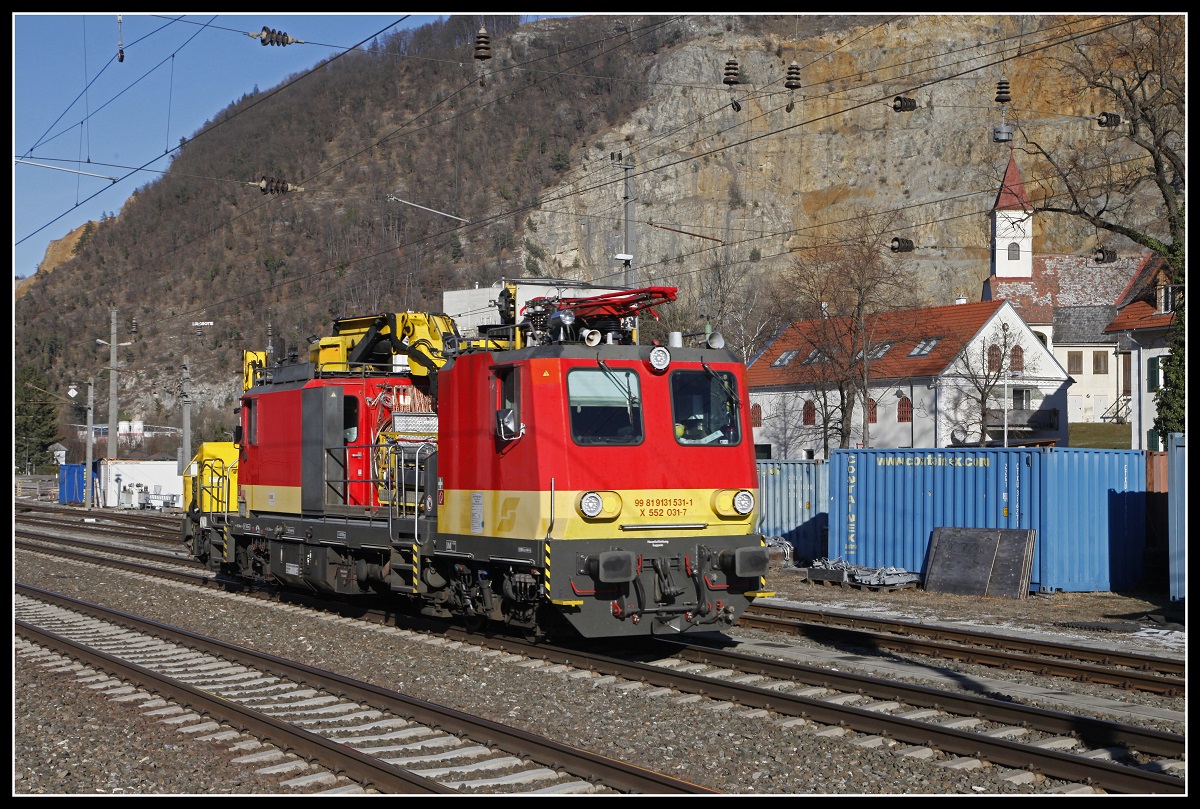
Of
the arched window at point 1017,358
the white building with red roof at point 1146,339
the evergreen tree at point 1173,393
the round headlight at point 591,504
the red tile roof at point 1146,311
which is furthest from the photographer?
the arched window at point 1017,358

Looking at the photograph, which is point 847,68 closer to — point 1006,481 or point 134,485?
point 134,485

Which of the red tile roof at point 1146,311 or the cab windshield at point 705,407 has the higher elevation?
the red tile roof at point 1146,311

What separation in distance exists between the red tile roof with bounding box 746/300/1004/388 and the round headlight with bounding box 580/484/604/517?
152 ft

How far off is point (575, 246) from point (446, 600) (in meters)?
132

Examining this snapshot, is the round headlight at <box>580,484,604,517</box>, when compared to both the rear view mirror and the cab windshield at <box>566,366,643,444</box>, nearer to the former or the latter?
the cab windshield at <box>566,366,643,444</box>

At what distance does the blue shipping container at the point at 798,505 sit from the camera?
2664 centimetres

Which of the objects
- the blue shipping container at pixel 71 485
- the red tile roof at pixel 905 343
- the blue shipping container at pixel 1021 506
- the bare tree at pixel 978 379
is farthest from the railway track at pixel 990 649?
the blue shipping container at pixel 71 485

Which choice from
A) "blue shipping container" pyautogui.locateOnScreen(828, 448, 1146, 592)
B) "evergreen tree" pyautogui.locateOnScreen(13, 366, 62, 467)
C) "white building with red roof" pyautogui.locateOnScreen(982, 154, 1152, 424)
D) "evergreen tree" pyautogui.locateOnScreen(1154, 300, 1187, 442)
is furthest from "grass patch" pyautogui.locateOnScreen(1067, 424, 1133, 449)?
"evergreen tree" pyautogui.locateOnScreen(13, 366, 62, 467)

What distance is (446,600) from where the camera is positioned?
14.2m

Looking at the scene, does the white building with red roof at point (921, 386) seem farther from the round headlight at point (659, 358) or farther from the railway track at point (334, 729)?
the railway track at point (334, 729)

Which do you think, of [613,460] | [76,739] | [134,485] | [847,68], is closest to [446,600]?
[613,460]

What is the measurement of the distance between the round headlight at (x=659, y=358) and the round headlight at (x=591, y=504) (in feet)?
5.09

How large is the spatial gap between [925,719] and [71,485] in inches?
2337

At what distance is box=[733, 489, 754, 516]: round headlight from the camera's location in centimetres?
1277
